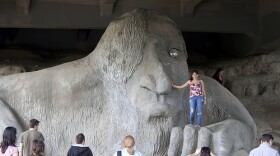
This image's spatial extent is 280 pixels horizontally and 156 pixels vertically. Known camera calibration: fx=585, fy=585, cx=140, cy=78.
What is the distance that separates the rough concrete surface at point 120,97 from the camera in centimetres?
988

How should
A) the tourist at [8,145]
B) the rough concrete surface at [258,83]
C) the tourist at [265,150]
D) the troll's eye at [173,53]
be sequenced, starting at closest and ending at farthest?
1. the tourist at [8,145]
2. the tourist at [265,150]
3. the troll's eye at [173,53]
4. the rough concrete surface at [258,83]

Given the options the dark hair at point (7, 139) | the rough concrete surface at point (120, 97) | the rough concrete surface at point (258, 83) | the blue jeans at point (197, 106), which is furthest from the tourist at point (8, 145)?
the rough concrete surface at point (258, 83)

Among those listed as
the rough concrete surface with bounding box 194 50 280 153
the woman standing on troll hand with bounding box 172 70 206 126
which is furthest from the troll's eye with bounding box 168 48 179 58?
the rough concrete surface with bounding box 194 50 280 153

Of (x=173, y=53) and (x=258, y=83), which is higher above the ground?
(x=258, y=83)

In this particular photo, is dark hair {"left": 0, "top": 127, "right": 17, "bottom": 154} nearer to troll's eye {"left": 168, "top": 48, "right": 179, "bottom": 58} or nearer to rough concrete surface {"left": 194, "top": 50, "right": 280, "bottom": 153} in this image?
troll's eye {"left": 168, "top": 48, "right": 179, "bottom": 58}

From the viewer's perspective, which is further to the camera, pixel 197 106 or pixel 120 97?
pixel 120 97

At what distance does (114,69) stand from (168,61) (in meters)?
0.96

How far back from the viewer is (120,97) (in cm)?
1030

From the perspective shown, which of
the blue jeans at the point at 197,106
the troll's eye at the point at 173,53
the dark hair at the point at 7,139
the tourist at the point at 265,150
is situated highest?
→ the troll's eye at the point at 173,53

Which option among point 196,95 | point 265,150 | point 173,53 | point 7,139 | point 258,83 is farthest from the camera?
point 258,83

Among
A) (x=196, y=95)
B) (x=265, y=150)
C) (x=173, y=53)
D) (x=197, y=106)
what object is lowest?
(x=265, y=150)

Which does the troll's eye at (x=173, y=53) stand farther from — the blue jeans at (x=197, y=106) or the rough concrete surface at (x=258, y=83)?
the rough concrete surface at (x=258, y=83)

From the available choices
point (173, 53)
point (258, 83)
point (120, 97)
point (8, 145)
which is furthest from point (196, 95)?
point (258, 83)

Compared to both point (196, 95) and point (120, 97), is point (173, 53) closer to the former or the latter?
point (196, 95)
